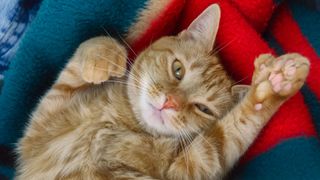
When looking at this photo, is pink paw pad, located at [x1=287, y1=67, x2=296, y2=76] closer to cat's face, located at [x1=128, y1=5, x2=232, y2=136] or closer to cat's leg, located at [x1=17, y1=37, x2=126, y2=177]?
cat's face, located at [x1=128, y1=5, x2=232, y2=136]

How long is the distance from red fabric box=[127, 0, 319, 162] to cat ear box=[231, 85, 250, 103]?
0.20 ft

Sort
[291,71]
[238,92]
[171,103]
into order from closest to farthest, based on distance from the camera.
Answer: [291,71] → [171,103] → [238,92]

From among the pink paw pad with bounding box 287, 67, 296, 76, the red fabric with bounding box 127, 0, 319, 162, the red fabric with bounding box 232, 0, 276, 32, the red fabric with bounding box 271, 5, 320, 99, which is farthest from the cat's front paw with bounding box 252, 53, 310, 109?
the red fabric with bounding box 232, 0, 276, 32

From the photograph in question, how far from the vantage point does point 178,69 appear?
4.79ft

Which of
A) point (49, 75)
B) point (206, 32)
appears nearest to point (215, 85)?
point (206, 32)

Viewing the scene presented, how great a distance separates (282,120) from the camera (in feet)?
4.28

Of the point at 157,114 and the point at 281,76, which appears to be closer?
the point at 281,76

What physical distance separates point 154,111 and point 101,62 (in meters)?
0.19

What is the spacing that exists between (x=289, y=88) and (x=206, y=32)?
1.20ft

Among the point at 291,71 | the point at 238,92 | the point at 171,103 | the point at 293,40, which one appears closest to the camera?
the point at 291,71

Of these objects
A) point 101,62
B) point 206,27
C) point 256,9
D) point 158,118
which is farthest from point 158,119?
point 256,9

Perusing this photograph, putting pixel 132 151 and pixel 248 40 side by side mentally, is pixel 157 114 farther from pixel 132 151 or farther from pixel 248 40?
pixel 248 40

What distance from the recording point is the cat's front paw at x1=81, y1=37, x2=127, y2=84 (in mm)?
1339

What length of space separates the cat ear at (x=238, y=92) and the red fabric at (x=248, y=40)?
60 millimetres
